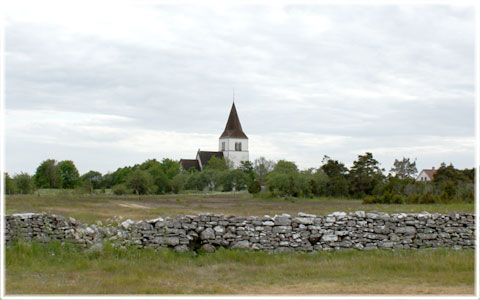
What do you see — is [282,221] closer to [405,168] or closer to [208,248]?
[208,248]

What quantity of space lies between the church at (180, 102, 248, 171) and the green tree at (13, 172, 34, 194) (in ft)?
259

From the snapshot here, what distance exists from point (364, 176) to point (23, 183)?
3750 centimetres

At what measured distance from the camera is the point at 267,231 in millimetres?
13203

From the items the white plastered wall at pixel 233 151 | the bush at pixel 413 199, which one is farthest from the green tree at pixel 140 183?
the white plastered wall at pixel 233 151

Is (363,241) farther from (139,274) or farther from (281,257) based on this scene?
(139,274)

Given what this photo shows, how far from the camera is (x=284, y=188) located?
6016 centimetres

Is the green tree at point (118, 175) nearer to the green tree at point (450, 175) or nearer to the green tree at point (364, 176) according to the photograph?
the green tree at point (364, 176)

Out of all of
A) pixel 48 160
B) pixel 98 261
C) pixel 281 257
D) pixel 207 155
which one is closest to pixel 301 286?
pixel 281 257

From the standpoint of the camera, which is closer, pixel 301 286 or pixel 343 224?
pixel 301 286

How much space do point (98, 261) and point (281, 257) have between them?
429cm

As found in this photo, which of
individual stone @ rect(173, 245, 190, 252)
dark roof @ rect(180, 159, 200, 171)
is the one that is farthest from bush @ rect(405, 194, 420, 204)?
dark roof @ rect(180, 159, 200, 171)

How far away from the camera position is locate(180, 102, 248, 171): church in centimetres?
13588

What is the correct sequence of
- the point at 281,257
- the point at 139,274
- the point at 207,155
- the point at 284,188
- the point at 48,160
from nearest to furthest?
the point at 139,274, the point at 281,257, the point at 284,188, the point at 48,160, the point at 207,155

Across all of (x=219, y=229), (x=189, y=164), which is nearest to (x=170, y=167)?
(x=189, y=164)
